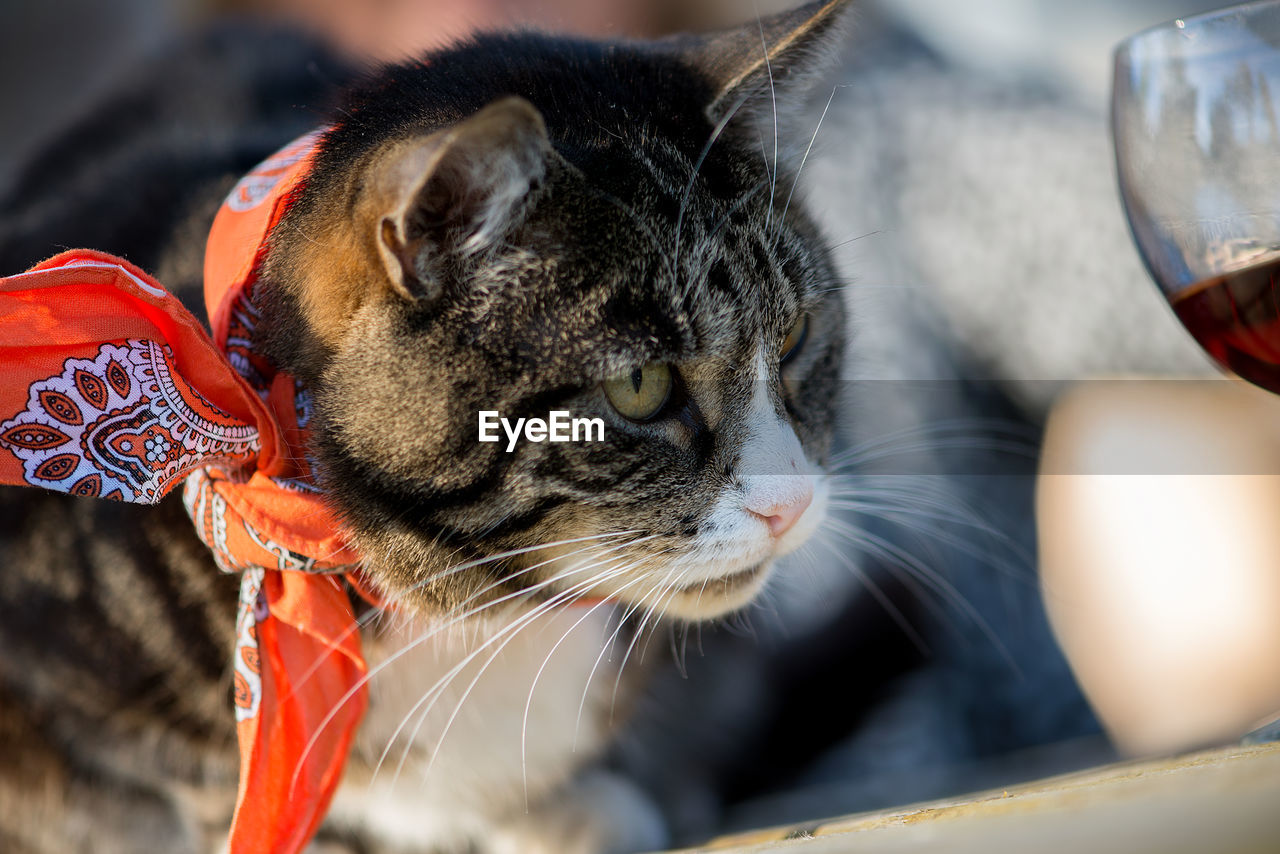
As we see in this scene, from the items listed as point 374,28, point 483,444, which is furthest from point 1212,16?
point 374,28

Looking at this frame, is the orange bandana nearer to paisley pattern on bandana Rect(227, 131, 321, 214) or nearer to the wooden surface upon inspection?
paisley pattern on bandana Rect(227, 131, 321, 214)

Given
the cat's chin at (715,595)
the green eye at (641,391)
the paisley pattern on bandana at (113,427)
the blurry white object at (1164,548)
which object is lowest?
the blurry white object at (1164,548)

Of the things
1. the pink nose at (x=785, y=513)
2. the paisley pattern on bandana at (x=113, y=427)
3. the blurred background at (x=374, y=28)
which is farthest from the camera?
the blurred background at (x=374, y=28)

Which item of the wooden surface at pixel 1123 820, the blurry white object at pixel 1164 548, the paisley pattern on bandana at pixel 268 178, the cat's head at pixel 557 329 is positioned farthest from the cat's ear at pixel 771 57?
the blurry white object at pixel 1164 548

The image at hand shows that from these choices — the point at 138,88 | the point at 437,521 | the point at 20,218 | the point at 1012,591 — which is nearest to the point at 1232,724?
the point at 1012,591

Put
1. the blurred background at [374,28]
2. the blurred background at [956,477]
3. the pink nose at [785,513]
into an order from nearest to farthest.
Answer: the pink nose at [785,513]
the blurred background at [956,477]
the blurred background at [374,28]

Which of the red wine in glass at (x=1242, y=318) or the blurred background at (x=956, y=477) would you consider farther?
the blurred background at (x=956, y=477)

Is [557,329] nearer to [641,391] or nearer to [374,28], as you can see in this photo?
[641,391]

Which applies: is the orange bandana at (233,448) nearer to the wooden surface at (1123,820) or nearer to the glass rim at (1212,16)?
the wooden surface at (1123,820)
